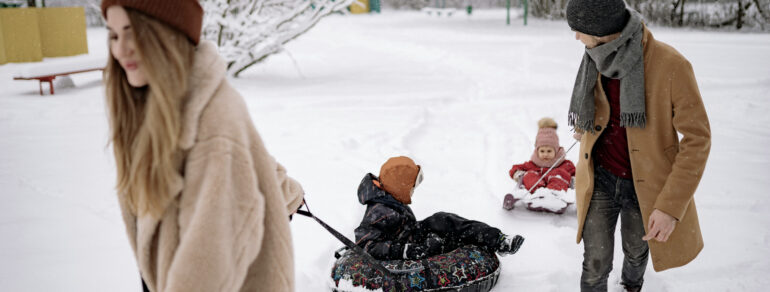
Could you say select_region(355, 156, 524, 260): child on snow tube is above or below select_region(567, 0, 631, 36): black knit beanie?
below

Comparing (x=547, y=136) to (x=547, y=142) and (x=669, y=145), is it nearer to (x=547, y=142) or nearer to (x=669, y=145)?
(x=547, y=142)

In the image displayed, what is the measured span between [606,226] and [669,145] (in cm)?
51

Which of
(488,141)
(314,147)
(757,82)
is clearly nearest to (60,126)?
(314,147)

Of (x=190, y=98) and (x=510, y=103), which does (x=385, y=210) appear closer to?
(x=190, y=98)

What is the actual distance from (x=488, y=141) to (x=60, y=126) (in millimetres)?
5922

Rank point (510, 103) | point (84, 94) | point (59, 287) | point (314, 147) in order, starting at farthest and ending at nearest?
point (84, 94)
point (510, 103)
point (314, 147)
point (59, 287)

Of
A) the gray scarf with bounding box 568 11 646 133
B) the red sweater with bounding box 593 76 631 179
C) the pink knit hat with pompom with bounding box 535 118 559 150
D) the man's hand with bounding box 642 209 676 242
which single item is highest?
the gray scarf with bounding box 568 11 646 133

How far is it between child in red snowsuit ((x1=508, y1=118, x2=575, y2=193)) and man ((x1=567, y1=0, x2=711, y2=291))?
2135 millimetres

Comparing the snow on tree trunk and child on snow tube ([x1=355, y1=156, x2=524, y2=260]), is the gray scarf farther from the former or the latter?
the snow on tree trunk

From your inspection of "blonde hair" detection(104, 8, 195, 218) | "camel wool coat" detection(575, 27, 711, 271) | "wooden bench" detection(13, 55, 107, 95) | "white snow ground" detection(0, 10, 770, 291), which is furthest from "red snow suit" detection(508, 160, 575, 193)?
"wooden bench" detection(13, 55, 107, 95)

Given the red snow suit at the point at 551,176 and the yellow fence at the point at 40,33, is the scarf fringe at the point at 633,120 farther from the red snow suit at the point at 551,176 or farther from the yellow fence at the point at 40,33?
the yellow fence at the point at 40,33

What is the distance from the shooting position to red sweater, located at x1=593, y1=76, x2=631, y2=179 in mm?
2602

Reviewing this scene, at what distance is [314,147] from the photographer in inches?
269

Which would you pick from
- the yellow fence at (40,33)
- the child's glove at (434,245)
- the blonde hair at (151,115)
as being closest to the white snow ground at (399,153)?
the child's glove at (434,245)
